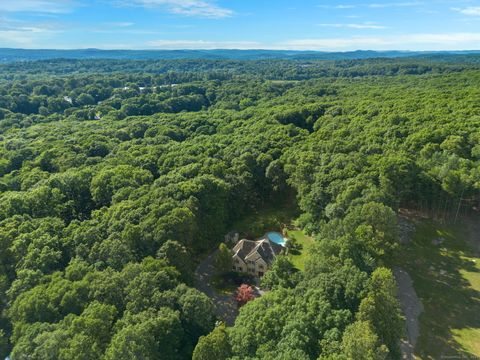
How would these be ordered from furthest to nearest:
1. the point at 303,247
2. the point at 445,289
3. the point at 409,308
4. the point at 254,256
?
the point at 303,247 < the point at 254,256 < the point at 445,289 < the point at 409,308

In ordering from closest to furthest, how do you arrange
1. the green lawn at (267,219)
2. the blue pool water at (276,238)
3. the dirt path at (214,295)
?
the dirt path at (214,295), the blue pool water at (276,238), the green lawn at (267,219)

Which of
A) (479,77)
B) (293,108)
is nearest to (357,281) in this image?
(293,108)

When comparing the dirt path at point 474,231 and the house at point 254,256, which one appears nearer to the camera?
the house at point 254,256

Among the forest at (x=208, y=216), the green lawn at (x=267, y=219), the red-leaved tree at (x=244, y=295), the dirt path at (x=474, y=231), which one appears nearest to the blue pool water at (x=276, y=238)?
the green lawn at (x=267, y=219)

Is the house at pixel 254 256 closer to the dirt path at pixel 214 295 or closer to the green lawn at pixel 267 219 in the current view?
the dirt path at pixel 214 295

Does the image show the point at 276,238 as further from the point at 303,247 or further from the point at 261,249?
the point at 261,249

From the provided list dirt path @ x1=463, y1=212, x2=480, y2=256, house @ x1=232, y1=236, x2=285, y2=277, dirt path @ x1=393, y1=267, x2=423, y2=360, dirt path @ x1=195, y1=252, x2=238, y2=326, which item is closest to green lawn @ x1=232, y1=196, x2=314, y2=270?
house @ x1=232, y1=236, x2=285, y2=277

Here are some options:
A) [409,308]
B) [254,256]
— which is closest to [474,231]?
[409,308]
